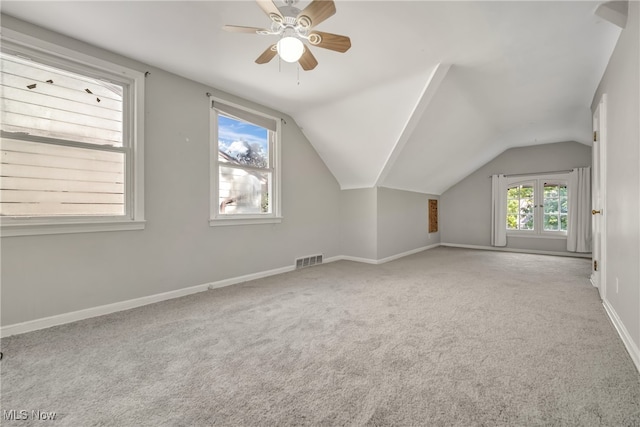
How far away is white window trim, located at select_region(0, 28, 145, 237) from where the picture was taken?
2141 millimetres

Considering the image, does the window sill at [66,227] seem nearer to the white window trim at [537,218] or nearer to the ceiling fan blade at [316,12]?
the ceiling fan blade at [316,12]

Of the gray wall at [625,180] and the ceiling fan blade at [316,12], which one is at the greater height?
the ceiling fan blade at [316,12]

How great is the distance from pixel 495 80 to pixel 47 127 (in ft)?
15.3

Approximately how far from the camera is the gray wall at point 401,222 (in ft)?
16.4

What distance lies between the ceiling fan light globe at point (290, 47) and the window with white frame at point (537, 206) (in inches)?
259

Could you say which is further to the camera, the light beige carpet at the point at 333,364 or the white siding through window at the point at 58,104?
the white siding through window at the point at 58,104

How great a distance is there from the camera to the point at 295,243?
4.43 metres

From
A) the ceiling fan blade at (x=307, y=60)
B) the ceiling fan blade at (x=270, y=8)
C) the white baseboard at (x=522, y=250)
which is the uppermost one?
the ceiling fan blade at (x=270, y=8)

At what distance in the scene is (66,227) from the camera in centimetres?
234

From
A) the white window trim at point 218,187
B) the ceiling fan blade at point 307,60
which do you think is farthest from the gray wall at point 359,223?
the ceiling fan blade at point 307,60

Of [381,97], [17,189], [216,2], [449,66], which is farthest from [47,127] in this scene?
[449,66]

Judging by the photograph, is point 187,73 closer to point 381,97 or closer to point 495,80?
point 381,97

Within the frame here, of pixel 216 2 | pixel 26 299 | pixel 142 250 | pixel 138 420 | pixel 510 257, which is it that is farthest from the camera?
pixel 510 257

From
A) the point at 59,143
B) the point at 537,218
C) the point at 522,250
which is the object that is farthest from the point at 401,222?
the point at 59,143
